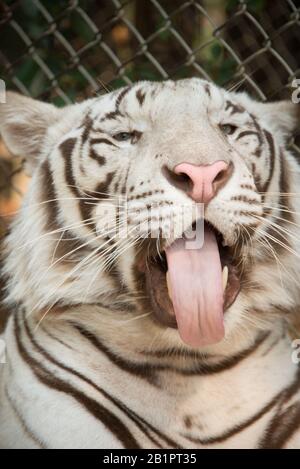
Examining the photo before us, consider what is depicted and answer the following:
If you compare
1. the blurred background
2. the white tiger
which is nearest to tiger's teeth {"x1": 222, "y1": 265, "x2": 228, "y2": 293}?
the white tiger

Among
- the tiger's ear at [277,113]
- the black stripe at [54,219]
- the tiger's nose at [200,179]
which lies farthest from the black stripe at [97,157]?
the tiger's ear at [277,113]

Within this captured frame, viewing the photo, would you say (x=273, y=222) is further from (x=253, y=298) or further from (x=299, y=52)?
(x=299, y=52)

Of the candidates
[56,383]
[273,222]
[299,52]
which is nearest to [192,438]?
[56,383]

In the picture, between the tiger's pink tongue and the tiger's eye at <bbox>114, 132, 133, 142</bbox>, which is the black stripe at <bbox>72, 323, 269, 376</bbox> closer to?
the tiger's pink tongue

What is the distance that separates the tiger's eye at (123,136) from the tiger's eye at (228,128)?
184 mm

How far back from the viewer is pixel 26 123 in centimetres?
171

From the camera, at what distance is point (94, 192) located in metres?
1.54

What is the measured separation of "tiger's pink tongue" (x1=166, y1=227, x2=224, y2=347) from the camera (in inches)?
52.3

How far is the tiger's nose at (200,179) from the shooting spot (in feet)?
4.29

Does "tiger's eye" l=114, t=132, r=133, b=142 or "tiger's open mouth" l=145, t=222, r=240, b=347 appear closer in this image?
"tiger's open mouth" l=145, t=222, r=240, b=347

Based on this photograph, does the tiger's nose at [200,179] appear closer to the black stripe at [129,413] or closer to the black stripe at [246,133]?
the black stripe at [246,133]

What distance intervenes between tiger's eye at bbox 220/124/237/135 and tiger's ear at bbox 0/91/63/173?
0.39 metres
